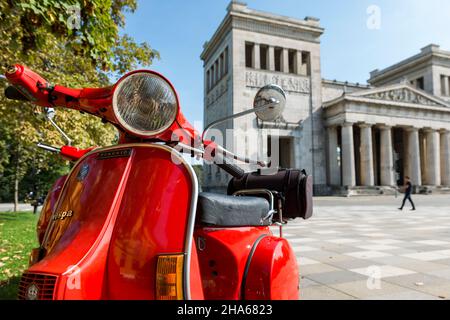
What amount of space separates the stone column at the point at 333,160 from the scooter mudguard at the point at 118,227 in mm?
37694

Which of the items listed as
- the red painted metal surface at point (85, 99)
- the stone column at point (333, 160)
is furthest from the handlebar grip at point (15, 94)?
the stone column at point (333, 160)

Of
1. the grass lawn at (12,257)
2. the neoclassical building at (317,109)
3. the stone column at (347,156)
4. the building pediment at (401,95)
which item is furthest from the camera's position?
the building pediment at (401,95)

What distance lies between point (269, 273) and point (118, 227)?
0.80 meters

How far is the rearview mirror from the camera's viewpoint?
2.07m

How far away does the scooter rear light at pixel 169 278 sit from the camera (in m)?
1.54

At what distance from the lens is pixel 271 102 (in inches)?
81.5

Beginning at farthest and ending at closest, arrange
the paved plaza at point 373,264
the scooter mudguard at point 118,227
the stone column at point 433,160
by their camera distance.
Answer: the stone column at point 433,160
the paved plaza at point 373,264
the scooter mudguard at point 118,227

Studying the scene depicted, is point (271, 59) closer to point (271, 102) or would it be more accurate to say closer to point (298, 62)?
point (298, 62)

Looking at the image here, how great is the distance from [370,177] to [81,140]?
107 feet

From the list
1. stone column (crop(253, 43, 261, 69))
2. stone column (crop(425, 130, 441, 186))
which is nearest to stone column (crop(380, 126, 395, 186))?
stone column (crop(425, 130, 441, 186))

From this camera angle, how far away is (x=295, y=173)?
2.71 m

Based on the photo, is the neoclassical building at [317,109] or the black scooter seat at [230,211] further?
the neoclassical building at [317,109]

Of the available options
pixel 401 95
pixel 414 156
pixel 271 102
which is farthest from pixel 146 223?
pixel 414 156

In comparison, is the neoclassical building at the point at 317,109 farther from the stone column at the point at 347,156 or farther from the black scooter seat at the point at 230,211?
the black scooter seat at the point at 230,211
